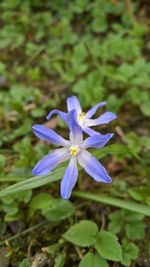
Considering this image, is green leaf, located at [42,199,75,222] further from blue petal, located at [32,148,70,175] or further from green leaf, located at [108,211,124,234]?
blue petal, located at [32,148,70,175]

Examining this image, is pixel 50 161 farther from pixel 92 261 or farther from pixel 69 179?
pixel 92 261

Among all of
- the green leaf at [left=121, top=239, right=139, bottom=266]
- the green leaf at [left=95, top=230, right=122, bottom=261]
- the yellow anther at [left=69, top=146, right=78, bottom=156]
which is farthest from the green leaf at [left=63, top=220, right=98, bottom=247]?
the yellow anther at [left=69, top=146, right=78, bottom=156]

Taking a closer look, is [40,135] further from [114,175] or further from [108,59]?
[108,59]

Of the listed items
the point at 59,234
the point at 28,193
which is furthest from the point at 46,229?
the point at 28,193

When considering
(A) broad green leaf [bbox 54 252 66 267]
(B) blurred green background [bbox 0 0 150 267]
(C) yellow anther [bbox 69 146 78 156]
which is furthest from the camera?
(B) blurred green background [bbox 0 0 150 267]

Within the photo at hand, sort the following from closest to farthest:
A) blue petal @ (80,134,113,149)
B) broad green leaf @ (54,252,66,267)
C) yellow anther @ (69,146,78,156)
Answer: blue petal @ (80,134,113,149), yellow anther @ (69,146,78,156), broad green leaf @ (54,252,66,267)

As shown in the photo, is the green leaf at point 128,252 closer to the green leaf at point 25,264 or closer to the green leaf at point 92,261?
the green leaf at point 92,261
